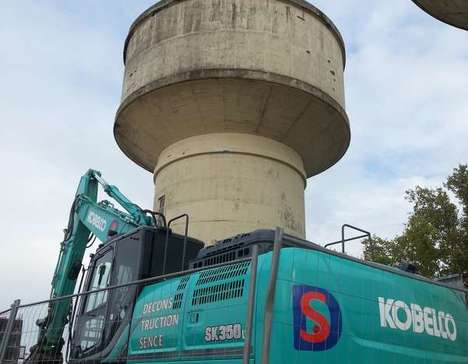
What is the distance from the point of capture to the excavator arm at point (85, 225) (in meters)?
8.73

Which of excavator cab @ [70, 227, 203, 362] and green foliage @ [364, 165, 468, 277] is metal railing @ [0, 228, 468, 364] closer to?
excavator cab @ [70, 227, 203, 362]

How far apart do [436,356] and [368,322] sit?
0.81 meters

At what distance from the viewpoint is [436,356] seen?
4.44m

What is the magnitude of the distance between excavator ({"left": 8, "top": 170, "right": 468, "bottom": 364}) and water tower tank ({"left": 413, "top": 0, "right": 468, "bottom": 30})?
4939 mm

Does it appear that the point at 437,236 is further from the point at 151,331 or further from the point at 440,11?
the point at 151,331

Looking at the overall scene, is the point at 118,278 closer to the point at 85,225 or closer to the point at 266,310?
the point at 266,310

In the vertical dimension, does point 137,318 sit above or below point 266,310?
above

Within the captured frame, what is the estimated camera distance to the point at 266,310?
352cm

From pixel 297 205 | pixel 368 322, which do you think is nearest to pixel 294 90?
pixel 297 205

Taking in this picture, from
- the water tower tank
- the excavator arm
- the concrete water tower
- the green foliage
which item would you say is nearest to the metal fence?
the excavator arm

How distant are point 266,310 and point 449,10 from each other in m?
6.77

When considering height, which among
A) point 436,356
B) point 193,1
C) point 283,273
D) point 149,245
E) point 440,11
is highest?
point 193,1

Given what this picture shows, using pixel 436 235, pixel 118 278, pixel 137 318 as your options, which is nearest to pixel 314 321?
pixel 137 318

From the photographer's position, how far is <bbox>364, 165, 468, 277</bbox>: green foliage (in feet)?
63.4
